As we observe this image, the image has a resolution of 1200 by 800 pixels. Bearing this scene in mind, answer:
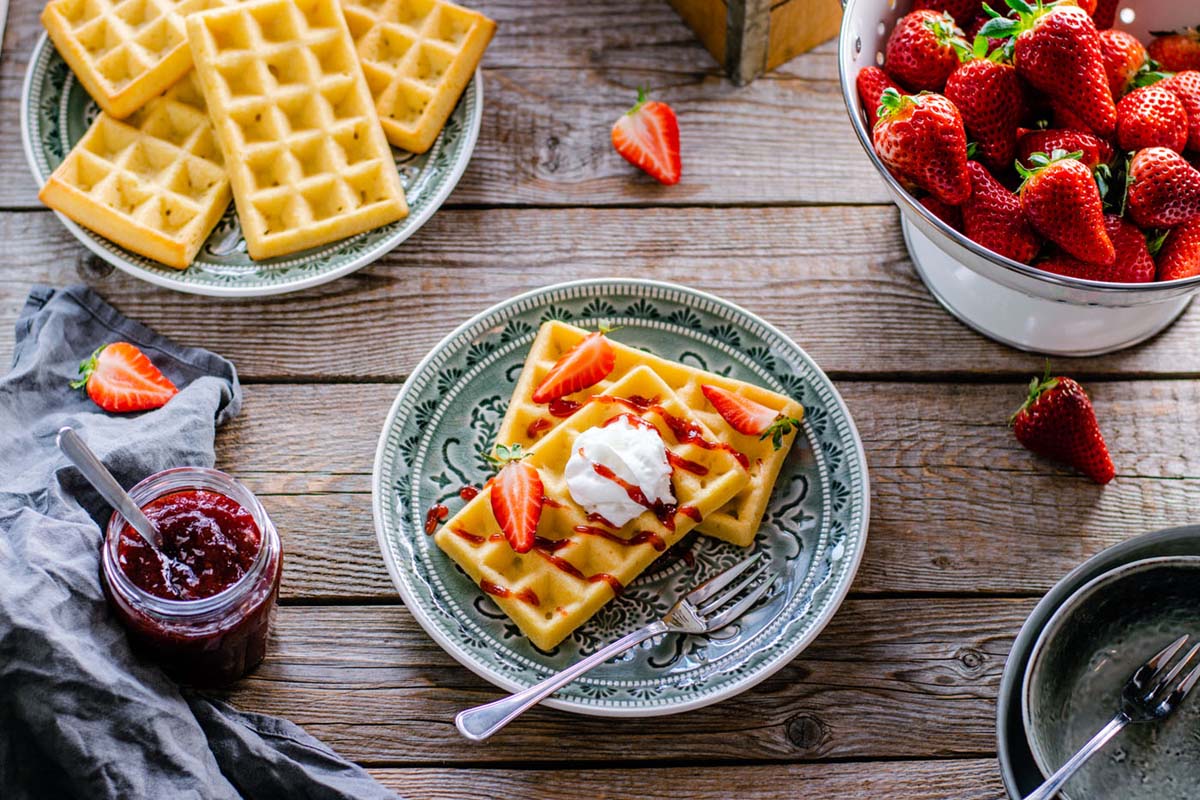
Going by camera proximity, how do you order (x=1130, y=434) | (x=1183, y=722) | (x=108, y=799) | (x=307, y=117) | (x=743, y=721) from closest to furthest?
(x=108, y=799)
(x=1183, y=722)
(x=743, y=721)
(x=1130, y=434)
(x=307, y=117)

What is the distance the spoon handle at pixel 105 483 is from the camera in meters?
1.31

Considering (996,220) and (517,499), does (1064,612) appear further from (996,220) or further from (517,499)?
(517,499)

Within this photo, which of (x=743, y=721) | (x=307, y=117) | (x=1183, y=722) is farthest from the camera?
(x=307, y=117)

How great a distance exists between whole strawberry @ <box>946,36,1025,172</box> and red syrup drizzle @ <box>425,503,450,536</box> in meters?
0.97

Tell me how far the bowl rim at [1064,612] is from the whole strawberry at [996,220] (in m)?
0.45

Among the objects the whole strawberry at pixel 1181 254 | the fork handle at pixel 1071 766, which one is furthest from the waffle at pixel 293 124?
the fork handle at pixel 1071 766

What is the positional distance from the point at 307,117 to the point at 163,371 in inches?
21.2

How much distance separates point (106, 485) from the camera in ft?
4.52

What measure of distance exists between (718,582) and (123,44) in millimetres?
1399

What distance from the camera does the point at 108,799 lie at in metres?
1.43

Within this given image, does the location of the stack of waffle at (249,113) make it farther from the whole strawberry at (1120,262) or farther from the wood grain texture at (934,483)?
the whole strawberry at (1120,262)

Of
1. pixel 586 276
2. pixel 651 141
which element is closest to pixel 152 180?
pixel 586 276

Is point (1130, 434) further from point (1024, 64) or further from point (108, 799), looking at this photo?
point (108, 799)

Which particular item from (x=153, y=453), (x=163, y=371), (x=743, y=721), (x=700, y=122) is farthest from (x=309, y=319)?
(x=743, y=721)
